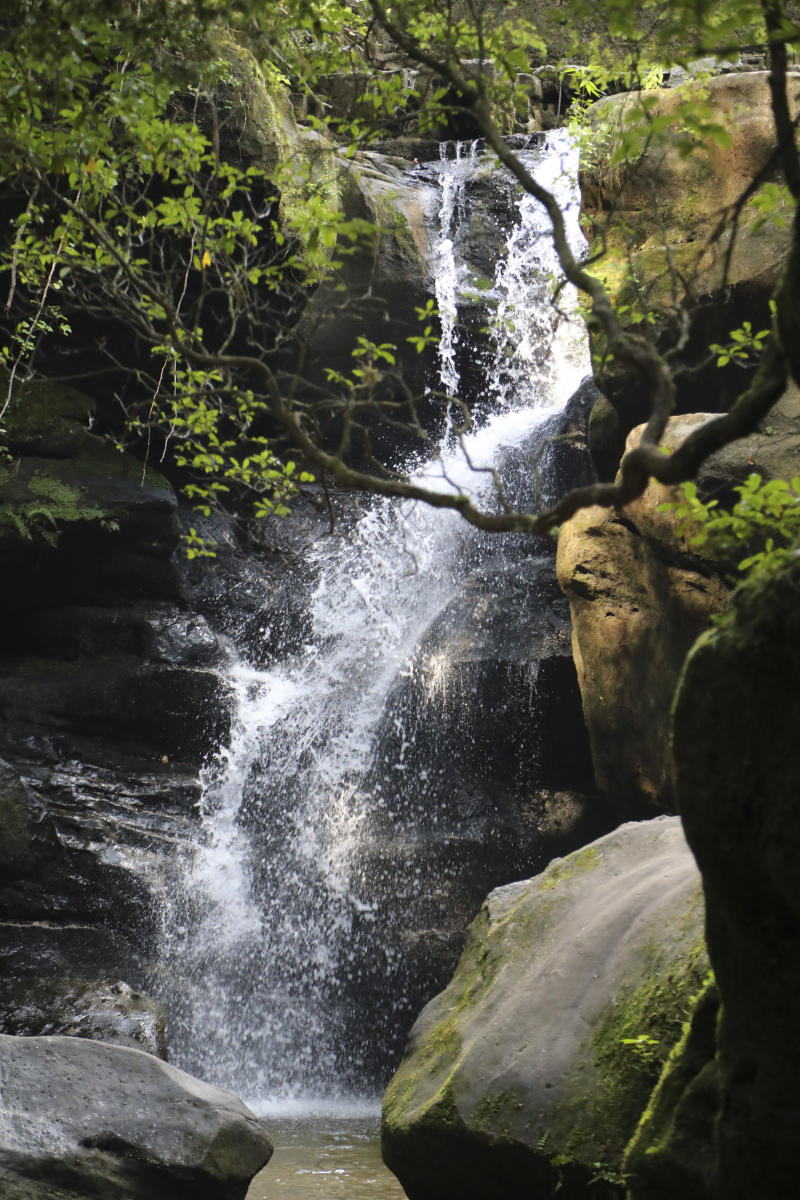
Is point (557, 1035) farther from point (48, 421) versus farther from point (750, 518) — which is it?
point (48, 421)

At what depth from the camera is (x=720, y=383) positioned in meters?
10.2

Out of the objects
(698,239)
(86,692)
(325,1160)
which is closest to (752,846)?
(325,1160)

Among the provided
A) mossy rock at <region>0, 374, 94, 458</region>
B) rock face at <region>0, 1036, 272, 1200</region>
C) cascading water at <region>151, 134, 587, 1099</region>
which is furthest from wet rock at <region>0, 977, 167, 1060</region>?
mossy rock at <region>0, 374, 94, 458</region>

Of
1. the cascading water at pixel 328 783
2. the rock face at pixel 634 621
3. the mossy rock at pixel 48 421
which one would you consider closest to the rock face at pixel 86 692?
the mossy rock at pixel 48 421

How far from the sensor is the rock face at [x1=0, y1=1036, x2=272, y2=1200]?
4.75 metres

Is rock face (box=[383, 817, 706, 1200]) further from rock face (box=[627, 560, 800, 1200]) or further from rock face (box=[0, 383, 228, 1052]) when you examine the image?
rock face (box=[0, 383, 228, 1052])

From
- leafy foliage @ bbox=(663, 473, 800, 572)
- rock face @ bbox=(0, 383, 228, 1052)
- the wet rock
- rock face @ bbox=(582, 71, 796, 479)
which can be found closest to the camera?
leafy foliage @ bbox=(663, 473, 800, 572)

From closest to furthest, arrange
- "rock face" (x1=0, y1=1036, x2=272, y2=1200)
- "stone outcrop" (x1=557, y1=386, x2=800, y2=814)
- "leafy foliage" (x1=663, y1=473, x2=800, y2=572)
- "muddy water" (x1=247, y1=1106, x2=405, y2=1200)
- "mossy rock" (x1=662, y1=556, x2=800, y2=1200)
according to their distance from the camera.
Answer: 1. "mossy rock" (x1=662, y1=556, x2=800, y2=1200)
2. "leafy foliage" (x1=663, y1=473, x2=800, y2=572)
3. "rock face" (x1=0, y1=1036, x2=272, y2=1200)
4. "muddy water" (x1=247, y1=1106, x2=405, y2=1200)
5. "stone outcrop" (x1=557, y1=386, x2=800, y2=814)

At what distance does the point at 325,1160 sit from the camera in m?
6.91

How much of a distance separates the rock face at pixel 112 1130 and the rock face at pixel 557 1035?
90 cm

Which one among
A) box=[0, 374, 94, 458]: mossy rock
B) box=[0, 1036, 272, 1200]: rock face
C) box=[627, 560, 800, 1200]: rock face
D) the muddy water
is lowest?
the muddy water

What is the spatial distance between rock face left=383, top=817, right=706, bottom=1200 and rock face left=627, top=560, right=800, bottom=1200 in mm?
1170

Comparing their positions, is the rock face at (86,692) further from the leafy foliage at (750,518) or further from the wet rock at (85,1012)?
the leafy foliage at (750,518)

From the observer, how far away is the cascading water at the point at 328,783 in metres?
9.55
